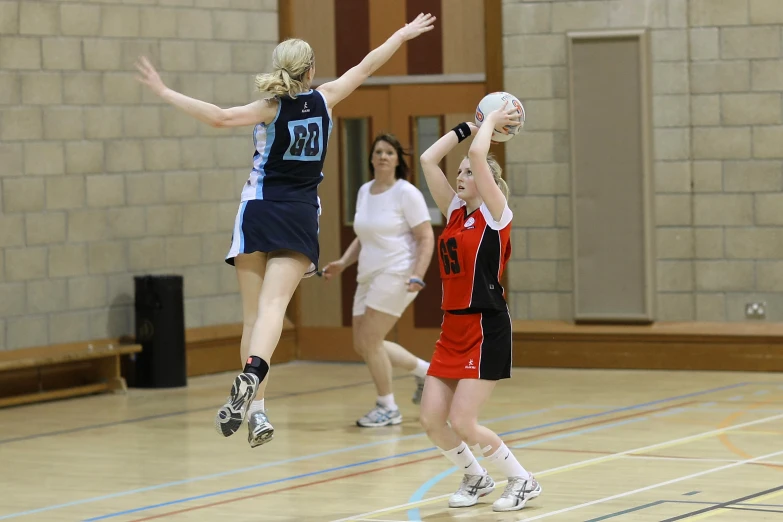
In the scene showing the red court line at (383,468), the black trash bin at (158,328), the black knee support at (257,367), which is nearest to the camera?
the black knee support at (257,367)

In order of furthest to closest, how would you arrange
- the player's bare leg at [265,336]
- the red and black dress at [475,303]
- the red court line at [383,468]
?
the red court line at [383,468]
the red and black dress at [475,303]
the player's bare leg at [265,336]

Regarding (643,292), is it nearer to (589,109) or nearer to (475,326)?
(589,109)

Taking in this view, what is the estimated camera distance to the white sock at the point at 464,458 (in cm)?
645

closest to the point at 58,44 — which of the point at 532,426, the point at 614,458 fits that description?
the point at 532,426

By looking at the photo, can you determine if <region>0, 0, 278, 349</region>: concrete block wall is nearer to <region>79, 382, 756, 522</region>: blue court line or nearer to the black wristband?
<region>79, 382, 756, 522</region>: blue court line

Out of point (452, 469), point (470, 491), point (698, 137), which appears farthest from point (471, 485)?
point (698, 137)

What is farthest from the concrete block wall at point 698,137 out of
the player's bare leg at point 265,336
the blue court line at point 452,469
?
the player's bare leg at point 265,336

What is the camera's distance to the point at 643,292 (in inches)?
466

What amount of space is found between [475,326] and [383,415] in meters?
3.12

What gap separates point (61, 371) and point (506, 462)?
587cm

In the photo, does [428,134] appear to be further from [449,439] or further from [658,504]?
[658,504]

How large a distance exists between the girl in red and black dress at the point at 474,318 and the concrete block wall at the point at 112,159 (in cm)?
552

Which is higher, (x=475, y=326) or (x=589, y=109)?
(x=589, y=109)

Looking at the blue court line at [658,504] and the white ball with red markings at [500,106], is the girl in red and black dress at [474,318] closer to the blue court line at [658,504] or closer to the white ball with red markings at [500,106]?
the white ball with red markings at [500,106]
